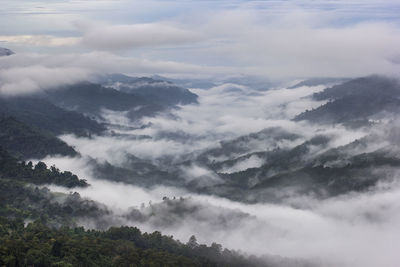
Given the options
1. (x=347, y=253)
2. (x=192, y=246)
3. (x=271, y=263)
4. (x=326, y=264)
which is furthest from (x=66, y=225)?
(x=347, y=253)

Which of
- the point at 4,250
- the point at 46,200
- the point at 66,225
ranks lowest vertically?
the point at 4,250

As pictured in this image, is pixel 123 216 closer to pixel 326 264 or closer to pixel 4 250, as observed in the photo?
pixel 326 264

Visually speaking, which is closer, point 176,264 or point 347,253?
point 176,264

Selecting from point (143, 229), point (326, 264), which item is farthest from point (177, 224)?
point (326, 264)

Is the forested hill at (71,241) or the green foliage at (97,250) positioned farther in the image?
the forested hill at (71,241)

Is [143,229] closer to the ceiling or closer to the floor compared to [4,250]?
closer to the ceiling

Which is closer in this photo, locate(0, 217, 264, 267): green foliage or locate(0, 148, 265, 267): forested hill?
locate(0, 217, 264, 267): green foliage

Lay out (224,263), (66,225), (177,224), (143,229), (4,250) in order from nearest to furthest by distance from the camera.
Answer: (4,250)
(224,263)
(66,225)
(143,229)
(177,224)

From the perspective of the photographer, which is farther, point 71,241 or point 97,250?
point 97,250

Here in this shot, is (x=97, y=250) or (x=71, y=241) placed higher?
(x=71, y=241)

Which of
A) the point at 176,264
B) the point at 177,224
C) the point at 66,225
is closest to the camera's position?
the point at 176,264
